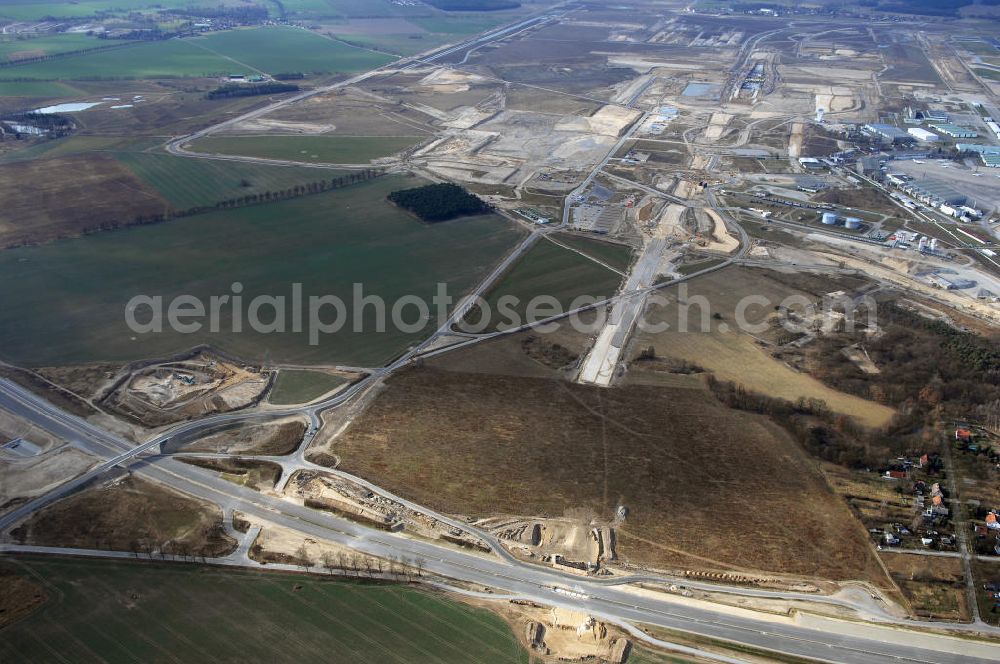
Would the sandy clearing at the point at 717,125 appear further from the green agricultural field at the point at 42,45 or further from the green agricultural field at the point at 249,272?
the green agricultural field at the point at 42,45

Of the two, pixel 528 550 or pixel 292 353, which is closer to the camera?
pixel 528 550

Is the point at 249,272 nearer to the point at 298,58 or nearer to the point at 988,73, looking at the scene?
the point at 298,58

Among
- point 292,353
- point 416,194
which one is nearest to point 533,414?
point 292,353

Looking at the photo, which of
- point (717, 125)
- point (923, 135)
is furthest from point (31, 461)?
point (923, 135)

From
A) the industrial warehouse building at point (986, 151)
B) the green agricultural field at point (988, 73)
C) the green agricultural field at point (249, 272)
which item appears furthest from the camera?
the green agricultural field at point (988, 73)

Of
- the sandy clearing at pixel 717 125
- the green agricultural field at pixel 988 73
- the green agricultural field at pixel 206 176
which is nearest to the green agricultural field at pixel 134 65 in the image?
the green agricultural field at pixel 206 176

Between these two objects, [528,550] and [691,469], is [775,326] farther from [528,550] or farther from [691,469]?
[528,550]
